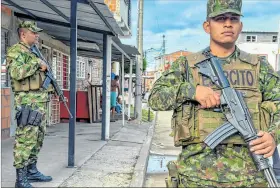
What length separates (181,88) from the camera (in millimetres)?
2148

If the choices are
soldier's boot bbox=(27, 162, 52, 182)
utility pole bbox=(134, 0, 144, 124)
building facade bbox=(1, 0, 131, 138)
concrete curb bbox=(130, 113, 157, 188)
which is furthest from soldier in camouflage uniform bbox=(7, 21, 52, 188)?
utility pole bbox=(134, 0, 144, 124)

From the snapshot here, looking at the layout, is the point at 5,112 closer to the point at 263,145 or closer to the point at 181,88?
the point at 181,88

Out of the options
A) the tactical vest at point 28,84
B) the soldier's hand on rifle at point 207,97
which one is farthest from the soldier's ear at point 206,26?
the tactical vest at point 28,84

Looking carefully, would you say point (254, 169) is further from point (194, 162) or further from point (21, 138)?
point (21, 138)

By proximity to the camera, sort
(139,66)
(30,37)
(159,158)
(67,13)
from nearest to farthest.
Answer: (30,37) → (67,13) → (159,158) → (139,66)

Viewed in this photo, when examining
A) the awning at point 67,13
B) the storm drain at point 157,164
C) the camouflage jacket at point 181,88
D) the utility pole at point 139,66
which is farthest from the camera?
the utility pole at point 139,66

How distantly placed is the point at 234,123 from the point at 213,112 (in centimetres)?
14

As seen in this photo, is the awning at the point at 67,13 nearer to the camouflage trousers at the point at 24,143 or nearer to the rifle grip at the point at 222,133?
the camouflage trousers at the point at 24,143

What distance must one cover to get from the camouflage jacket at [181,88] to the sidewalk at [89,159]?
2.87 m

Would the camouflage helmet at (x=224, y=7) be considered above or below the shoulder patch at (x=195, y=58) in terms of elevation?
above

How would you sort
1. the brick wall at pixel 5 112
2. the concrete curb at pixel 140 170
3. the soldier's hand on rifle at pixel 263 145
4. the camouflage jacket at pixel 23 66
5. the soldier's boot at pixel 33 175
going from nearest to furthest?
the soldier's hand on rifle at pixel 263 145 < the camouflage jacket at pixel 23 66 < the soldier's boot at pixel 33 175 < the concrete curb at pixel 140 170 < the brick wall at pixel 5 112

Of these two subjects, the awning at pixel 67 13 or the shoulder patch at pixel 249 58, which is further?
the awning at pixel 67 13

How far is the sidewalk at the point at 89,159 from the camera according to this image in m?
5.05

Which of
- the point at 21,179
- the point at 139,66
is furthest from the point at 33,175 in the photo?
the point at 139,66
